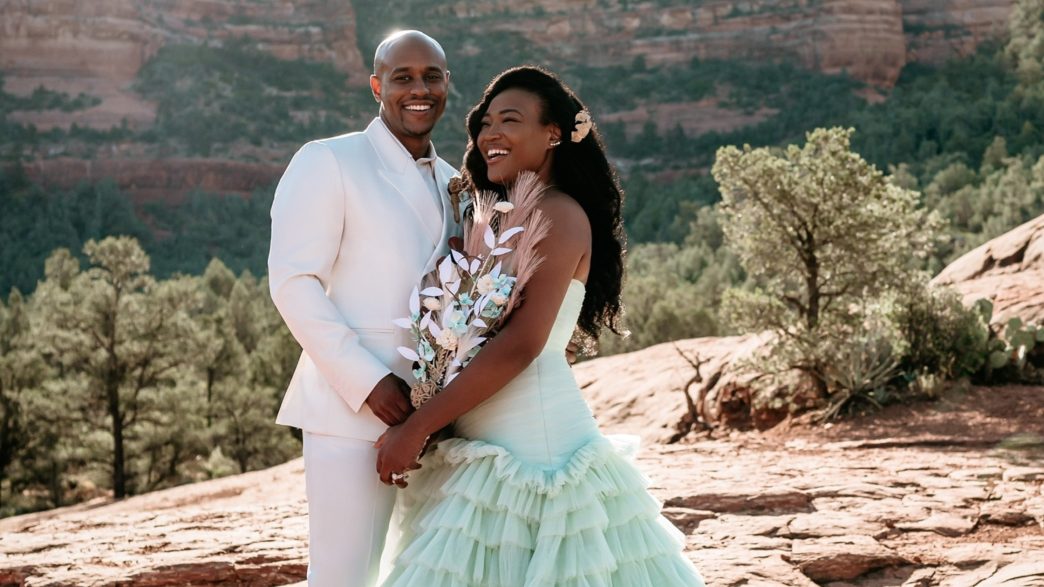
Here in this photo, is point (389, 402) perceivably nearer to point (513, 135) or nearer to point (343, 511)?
point (343, 511)

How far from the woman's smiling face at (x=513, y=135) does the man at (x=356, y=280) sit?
0.25m

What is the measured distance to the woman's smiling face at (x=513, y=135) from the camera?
2.98m

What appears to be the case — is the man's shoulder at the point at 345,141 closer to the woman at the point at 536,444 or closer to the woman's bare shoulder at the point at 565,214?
the woman at the point at 536,444

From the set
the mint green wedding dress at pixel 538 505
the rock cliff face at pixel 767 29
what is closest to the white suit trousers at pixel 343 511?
the mint green wedding dress at pixel 538 505

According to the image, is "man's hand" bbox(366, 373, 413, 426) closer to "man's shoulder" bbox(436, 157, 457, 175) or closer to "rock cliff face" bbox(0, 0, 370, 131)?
"man's shoulder" bbox(436, 157, 457, 175)

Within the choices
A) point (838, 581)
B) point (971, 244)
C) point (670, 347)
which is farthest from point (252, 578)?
point (971, 244)

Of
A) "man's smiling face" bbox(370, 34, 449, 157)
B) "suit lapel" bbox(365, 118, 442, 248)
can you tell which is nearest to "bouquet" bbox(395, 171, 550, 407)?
"suit lapel" bbox(365, 118, 442, 248)

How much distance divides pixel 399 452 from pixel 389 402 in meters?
0.15

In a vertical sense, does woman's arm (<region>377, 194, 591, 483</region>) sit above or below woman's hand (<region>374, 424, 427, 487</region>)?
above

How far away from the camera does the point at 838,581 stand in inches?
185

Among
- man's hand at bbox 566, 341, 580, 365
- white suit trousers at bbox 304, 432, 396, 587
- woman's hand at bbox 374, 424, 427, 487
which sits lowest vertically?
white suit trousers at bbox 304, 432, 396, 587

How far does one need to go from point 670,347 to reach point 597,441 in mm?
Result: 10637

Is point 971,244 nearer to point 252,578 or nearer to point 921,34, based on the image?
point 252,578

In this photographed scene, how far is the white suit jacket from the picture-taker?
2.95 m
